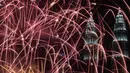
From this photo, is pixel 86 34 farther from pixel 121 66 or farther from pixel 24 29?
pixel 24 29

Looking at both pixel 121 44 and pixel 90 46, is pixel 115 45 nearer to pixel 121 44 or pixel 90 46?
pixel 121 44

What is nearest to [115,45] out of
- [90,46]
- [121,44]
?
[121,44]

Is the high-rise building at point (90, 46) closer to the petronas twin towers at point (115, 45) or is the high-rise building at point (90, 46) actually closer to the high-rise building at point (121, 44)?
the petronas twin towers at point (115, 45)

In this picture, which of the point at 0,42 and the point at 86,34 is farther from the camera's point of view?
the point at 86,34

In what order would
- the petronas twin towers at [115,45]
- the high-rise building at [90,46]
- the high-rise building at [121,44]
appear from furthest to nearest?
the high-rise building at [90,46] < the petronas twin towers at [115,45] < the high-rise building at [121,44]

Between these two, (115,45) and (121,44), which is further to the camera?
(121,44)

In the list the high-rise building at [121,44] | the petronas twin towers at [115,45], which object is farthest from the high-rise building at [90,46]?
the high-rise building at [121,44]

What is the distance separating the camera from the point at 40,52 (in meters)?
17.3

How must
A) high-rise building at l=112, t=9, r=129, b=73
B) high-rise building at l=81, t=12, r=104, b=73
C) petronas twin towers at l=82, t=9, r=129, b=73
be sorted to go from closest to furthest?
high-rise building at l=112, t=9, r=129, b=73, petronas twin towers at l=82, t=9, r=129, b=73, high-rise building at l=81, t=12, r=104, b=73

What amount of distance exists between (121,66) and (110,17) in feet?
10.4

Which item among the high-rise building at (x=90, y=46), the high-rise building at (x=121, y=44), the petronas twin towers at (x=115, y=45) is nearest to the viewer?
the high-rise building at (x=121, y=44)

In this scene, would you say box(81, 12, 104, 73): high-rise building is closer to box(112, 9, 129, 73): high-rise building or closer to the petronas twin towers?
the petronas twin towers

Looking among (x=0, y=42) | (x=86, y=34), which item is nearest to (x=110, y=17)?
(x=86, y=34)

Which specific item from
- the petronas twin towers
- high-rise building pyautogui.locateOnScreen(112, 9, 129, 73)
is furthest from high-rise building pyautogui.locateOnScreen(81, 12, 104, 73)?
→ high-rise building pyautogui.locateOnScreen(112, 9, 129, 73)
